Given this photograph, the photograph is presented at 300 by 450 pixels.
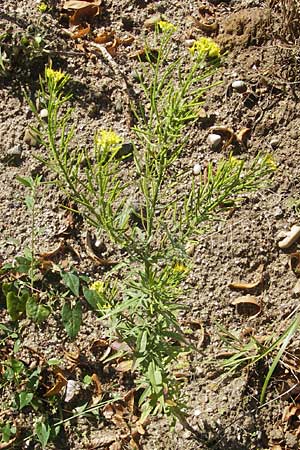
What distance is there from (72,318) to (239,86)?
1262mm

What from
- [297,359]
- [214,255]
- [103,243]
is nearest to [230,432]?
[297,359]

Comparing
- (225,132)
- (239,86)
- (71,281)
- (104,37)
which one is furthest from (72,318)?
(104,37)

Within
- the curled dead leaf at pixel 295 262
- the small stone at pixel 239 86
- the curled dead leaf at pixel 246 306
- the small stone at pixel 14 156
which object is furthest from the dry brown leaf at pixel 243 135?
the small stone at pixel 14 156

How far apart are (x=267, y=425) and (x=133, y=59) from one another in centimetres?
169

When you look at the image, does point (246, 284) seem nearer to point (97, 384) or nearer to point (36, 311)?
point (97, 384)

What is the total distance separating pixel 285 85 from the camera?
3061 millimetres

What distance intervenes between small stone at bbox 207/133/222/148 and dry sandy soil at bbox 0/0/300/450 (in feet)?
0.07

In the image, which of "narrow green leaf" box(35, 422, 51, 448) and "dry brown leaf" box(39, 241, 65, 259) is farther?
"dry brown leaf" box(39, 241, 65, 259)

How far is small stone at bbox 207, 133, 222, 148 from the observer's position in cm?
298

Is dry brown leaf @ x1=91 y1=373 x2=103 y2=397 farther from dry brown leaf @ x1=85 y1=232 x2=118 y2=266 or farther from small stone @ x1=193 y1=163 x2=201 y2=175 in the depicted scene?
small stone @ x1=193 y1=163 x2=201 y2=175

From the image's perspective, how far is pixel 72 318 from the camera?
2.46 metres

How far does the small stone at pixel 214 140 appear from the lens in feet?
9.79

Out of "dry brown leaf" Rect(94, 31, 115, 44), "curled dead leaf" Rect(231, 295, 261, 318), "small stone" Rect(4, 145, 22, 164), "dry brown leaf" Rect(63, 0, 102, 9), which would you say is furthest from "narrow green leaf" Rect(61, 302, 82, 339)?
"dry brown leaf" Rect(63, 0, 102, 9)

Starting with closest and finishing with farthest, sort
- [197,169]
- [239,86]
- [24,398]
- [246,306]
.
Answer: [24,398] < [246,306] < [197,169] < [239,86]
